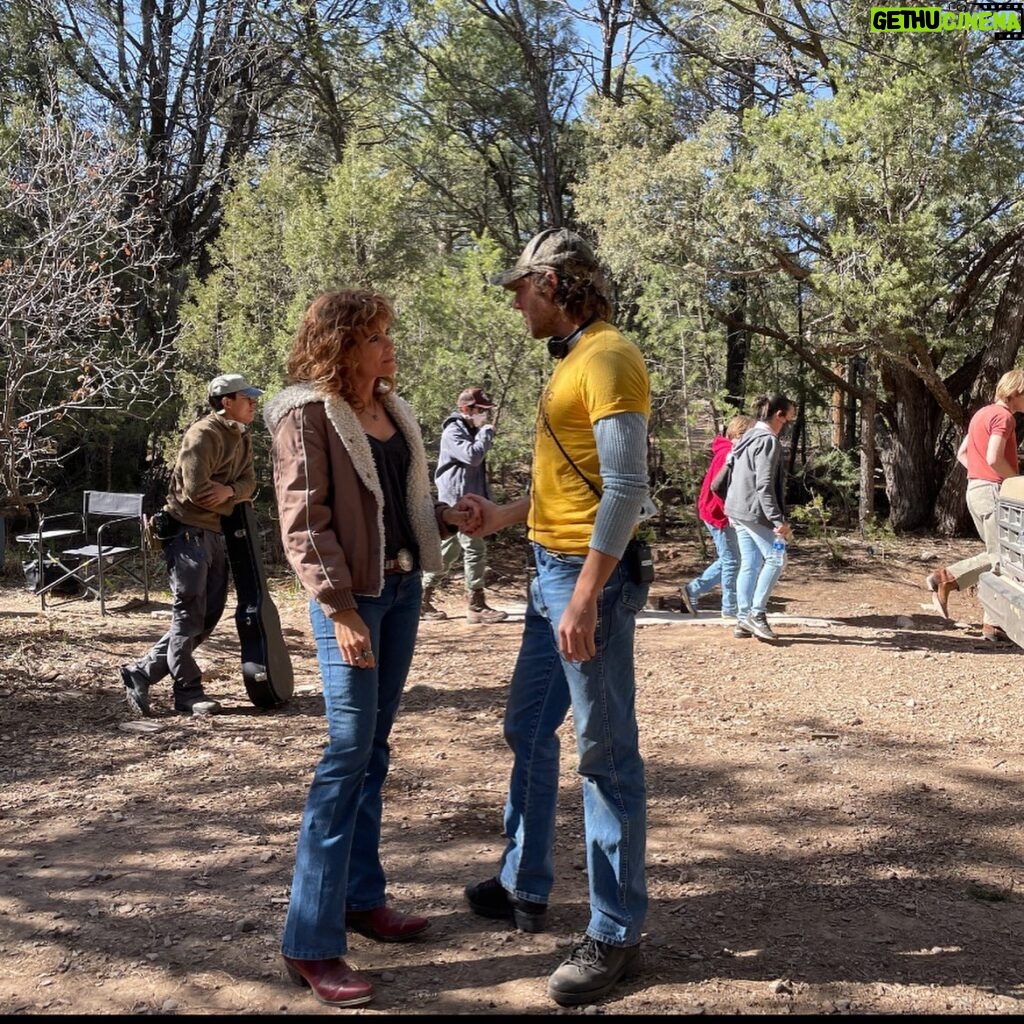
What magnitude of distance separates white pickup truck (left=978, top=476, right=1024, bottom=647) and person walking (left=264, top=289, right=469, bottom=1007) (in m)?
3.65

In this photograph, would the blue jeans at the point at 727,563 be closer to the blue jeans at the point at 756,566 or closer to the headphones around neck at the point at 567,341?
the blue jeans at the point at 756,566

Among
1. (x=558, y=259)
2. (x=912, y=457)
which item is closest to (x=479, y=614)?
(x=558, y=259)

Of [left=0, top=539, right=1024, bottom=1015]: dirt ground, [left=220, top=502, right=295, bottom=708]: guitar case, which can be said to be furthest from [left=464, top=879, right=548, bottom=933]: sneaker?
[left=220, top=502, right=295, bottom=708]: guitar case

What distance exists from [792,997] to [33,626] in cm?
666

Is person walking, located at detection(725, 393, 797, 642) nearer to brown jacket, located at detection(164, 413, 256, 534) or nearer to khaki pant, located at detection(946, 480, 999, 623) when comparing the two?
khaki pant, located at detection(946, 480, 999, 623)

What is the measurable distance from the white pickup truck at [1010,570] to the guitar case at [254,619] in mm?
3849

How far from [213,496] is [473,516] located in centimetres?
286

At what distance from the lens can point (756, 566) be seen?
7754mm

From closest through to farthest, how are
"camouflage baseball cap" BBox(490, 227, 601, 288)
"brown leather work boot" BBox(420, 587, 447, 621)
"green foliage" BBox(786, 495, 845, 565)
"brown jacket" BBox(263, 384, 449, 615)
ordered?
"brown jacket" BBox(263, 384, 449, 615), "camouflage baseball cap" BBox(490, 227, 601, 288), "brown leather work boot" BBox(420, 587, 447, 621), "green foliage" BBox(786, 495, 845, 565)

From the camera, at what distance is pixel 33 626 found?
26.2 ft

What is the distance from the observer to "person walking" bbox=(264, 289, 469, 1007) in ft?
9.37

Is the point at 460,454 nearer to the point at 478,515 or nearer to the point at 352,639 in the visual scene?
the point at 478,515

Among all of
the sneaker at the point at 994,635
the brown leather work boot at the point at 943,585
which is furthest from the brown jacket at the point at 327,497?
the brown leather work boot at the point at 943,585

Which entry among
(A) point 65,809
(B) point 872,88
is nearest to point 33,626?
(A) point 65,809
